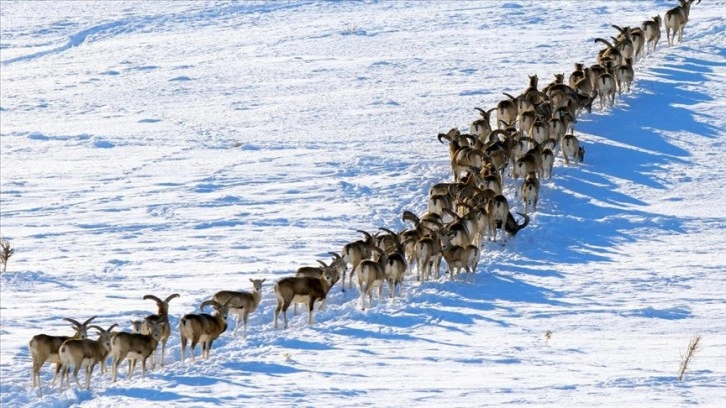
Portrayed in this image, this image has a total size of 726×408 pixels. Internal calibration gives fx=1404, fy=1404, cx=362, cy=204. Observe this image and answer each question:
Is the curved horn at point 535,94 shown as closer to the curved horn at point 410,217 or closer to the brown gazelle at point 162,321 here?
the curved horn at point 410,217

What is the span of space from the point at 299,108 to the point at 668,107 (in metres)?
8.44

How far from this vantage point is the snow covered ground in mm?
15672

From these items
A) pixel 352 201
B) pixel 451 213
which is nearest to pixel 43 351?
pixel 451 213

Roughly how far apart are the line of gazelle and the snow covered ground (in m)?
0.32

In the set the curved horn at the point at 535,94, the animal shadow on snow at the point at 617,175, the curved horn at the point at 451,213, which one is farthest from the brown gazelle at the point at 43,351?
the curved horn at the point at 535,94

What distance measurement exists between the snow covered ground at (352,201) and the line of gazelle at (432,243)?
0.32m

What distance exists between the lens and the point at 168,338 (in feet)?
56.7

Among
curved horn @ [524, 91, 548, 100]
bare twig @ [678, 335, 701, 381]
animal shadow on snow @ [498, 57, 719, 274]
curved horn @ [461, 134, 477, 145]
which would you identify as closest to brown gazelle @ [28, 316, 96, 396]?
bare twig @ [678, 335, 701, 381]

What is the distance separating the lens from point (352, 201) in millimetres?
24172

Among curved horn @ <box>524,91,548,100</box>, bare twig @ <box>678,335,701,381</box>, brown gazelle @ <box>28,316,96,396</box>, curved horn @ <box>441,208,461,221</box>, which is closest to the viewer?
bare twig @ <box>678,335,701,381</box>

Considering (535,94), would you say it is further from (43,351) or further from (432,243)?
(43,351)

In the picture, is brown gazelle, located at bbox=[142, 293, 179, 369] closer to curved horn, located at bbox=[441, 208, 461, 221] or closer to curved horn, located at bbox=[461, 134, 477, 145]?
curved horn, located at bbox=[441, 208, 461, 221]

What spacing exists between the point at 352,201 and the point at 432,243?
5264 millimetres

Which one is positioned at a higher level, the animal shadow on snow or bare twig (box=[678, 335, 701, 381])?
the animal shadow on snow
